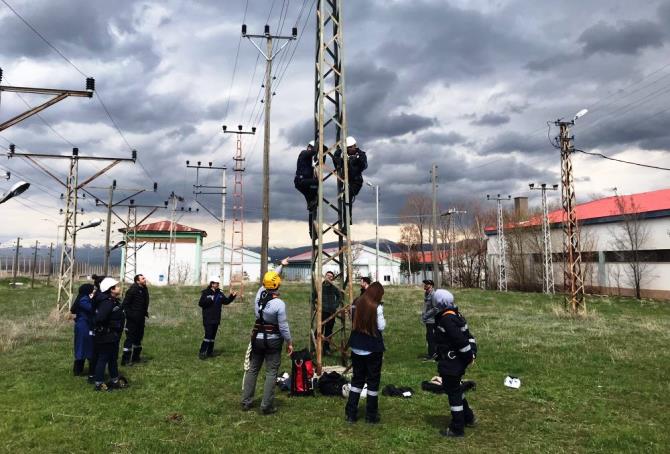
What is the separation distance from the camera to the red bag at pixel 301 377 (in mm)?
8711

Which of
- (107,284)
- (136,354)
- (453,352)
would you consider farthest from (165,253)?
(453,352)

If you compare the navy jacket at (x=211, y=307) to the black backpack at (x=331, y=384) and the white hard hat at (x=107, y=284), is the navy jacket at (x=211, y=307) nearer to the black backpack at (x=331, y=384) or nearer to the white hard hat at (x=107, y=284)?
the white hard hat at (x=107, y=284)

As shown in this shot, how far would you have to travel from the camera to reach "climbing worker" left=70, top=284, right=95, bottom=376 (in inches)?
400

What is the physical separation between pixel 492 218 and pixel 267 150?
169 ft

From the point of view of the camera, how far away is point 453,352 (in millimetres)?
6516

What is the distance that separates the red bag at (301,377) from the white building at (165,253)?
2259 inches

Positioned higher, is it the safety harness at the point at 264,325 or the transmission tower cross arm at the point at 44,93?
the transmission tower cross arm at the point at 44,93

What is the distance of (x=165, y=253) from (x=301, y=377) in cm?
6131

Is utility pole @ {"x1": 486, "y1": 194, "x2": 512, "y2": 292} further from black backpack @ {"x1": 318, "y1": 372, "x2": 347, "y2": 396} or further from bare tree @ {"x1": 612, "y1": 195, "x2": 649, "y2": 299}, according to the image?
black backpack @ {"x1": 318, "y1": 372, "x2": 347, "y2": 396}

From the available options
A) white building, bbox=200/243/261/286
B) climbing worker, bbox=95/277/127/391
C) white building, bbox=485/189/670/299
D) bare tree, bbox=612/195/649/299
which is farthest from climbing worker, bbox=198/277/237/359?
white building, bbox=200/243/261/286

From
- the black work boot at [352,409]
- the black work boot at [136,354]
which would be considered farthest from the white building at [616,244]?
the black work boot at [352,409]

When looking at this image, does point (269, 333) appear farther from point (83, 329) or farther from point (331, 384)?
point (83, 329)

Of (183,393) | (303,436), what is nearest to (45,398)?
(183,393)

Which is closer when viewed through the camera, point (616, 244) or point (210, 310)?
point (210, 310)
